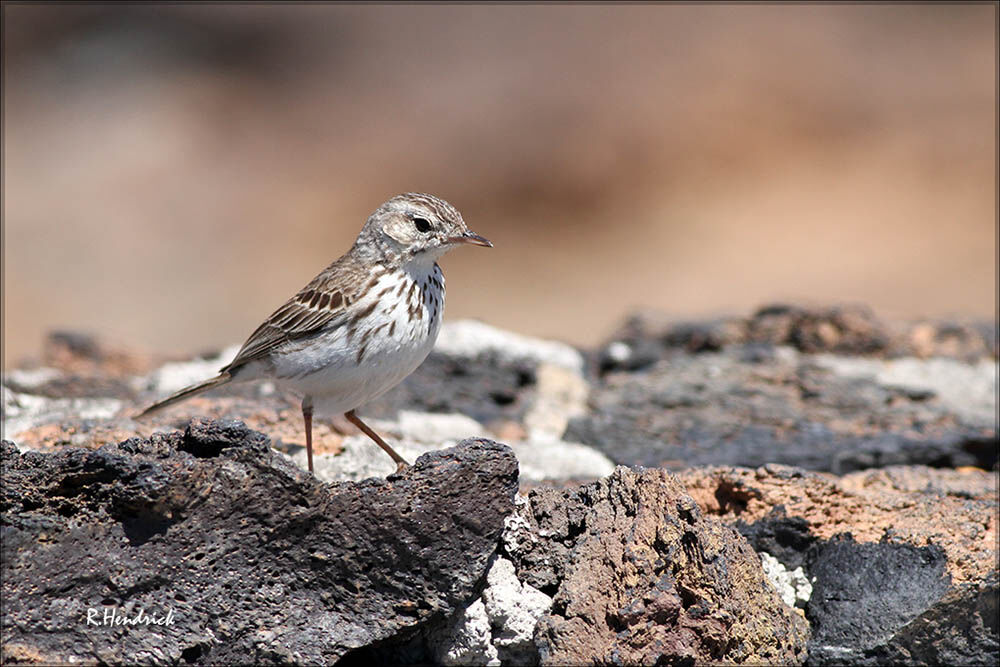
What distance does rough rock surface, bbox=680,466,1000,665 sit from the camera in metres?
3.51

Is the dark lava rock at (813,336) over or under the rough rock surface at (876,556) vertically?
over

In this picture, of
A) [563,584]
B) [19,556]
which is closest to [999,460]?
[563,584]

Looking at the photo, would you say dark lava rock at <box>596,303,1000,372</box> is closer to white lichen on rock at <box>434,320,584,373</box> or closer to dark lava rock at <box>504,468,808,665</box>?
white lichen on rock at <box>434,320,584,373</box>

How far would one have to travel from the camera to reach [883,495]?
4133 mm

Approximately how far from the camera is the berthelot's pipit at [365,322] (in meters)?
4.62

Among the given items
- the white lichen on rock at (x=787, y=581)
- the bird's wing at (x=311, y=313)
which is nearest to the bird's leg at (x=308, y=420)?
the bird's wing at (x=311, y=313)

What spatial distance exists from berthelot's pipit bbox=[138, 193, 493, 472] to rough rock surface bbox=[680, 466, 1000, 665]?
1.29 meters

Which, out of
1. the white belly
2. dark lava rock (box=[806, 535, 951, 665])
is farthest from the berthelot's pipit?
dark lava rock (box=[806, 535, 951, 665])

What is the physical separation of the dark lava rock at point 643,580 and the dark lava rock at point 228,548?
0.17 metres

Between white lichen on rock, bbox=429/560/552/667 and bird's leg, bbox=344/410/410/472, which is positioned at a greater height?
bird's leg, bbox=344/410/410/472

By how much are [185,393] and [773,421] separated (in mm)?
2606
